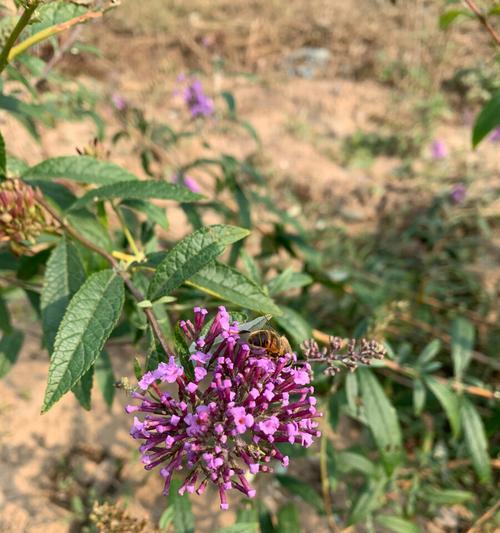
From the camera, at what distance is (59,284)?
122cm

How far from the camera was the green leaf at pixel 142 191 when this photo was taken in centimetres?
121

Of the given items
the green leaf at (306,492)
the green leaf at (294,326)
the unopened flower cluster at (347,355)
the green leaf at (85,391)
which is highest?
the unopened flower cluster at (347,355)

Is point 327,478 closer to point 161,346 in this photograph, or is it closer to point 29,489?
point 29,489

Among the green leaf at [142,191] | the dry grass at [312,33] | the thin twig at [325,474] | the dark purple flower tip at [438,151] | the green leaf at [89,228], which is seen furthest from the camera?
the dry grass at [312,33]

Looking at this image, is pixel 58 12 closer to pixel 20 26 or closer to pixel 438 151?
pixel 20 26

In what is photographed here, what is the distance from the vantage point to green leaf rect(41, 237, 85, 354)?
1.17 meters

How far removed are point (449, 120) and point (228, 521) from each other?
14.3 ft

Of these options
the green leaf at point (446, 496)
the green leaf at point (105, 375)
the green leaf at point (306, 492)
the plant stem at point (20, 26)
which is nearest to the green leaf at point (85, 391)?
the green leaf at point (105, 375)

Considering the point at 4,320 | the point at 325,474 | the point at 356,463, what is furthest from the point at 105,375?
the point at 356,463

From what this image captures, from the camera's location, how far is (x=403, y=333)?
2855 millimetres

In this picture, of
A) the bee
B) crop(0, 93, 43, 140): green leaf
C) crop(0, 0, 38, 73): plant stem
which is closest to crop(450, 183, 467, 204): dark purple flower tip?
crop(0, 93, 43, 140): green leaf

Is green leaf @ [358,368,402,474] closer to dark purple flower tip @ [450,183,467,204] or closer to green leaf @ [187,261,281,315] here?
green leaf @ [187,261,281,315]

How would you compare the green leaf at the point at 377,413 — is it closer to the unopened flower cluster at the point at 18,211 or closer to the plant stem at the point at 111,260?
the plant stem at the point at 111,260

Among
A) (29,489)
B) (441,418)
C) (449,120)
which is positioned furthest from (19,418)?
(449,120)
